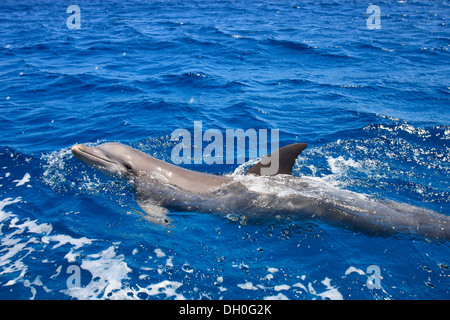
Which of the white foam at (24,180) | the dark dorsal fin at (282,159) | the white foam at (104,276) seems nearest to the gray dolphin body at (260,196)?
the dark dorsal fin at (282,159)

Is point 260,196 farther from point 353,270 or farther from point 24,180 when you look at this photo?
point 24,180

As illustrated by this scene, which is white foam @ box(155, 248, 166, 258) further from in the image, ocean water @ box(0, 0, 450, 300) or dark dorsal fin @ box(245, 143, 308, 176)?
dark dorsal fin @ box(245, 143, 308, 176)

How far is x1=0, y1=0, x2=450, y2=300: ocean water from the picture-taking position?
265 inches

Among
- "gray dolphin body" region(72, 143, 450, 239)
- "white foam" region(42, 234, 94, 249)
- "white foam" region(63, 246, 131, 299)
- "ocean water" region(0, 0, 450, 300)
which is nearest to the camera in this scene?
"white foam" region(63, 246, 131, 299)

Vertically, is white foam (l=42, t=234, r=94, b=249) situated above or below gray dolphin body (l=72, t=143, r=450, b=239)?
below

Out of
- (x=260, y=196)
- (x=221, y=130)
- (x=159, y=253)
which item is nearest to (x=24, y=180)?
(x=159, y=253)

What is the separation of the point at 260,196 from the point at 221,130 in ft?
16.9

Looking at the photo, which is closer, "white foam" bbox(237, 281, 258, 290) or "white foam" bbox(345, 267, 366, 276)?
"white foam" bbox(237, 281, 258, 290)

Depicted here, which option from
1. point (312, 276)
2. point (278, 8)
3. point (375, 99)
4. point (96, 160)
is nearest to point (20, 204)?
point (96, 160)

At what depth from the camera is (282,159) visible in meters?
8.51

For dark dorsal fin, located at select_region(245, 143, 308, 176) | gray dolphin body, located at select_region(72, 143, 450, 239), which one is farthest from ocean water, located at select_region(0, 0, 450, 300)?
dark dorsal fin, located at select_region(245, 143, 308, 176)

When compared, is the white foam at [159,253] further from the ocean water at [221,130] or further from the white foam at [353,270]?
the white foam at [353,270]

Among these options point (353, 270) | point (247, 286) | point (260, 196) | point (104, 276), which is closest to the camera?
point (247, 286)

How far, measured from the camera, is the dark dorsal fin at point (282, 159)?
8.38 metres
